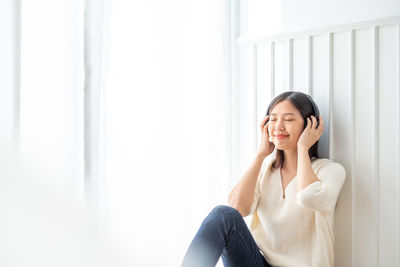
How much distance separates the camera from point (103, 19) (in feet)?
3.63

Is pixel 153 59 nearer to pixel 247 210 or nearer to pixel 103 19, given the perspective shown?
pixel 103 19

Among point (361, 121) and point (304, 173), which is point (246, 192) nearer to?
point (304, 173)

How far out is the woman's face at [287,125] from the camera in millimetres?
1296

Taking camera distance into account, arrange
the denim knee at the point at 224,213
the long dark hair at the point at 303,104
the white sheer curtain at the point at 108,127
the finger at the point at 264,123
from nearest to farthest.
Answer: the white sheer curtain at the point at 108,127
the denim knee at the point at 224,213
the long dark hair at the point at 303,104
the finger at the point at 264,123

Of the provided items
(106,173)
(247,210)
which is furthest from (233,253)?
(106,173)

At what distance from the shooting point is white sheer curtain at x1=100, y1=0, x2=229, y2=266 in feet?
3.79

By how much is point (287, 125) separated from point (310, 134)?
86 mm

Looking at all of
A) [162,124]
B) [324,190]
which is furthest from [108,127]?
[324,190]

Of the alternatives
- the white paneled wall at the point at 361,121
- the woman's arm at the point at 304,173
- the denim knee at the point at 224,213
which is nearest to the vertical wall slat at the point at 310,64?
the white paneled wall at the point at 361,121

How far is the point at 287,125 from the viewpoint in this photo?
1306mm

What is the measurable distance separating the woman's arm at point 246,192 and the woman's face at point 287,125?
0.14 meters

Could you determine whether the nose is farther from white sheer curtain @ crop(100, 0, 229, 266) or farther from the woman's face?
white sheer curtain @ crop(100, 0, 229, 266)

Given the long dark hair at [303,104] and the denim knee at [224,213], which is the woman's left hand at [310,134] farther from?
the denim knee at [224,213]

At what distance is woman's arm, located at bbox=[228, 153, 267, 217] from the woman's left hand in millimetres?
204
